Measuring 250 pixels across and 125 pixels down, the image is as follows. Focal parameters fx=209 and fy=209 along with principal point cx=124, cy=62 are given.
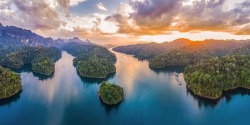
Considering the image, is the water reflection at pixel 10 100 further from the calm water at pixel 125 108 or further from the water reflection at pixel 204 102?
the water reflection at pixel 204 102

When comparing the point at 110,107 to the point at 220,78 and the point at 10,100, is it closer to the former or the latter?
the point at 10,100

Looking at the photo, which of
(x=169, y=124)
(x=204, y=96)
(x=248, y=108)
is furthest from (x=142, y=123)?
(x=248, y=108)

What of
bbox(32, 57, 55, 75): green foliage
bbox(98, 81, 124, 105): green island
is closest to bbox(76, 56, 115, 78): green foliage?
bbox(32, 57, 55, 75): green foliage

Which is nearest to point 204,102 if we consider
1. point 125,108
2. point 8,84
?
point 125,108

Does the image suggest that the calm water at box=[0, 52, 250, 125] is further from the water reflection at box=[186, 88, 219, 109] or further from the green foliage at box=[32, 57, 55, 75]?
the green foliage at box=[32, 57, 55, 75]

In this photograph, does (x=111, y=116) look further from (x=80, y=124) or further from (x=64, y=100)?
(x=64, y=100)

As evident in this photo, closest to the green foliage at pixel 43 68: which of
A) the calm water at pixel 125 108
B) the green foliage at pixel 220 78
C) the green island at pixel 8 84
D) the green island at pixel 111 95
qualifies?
the calm water at pixel 125 108
